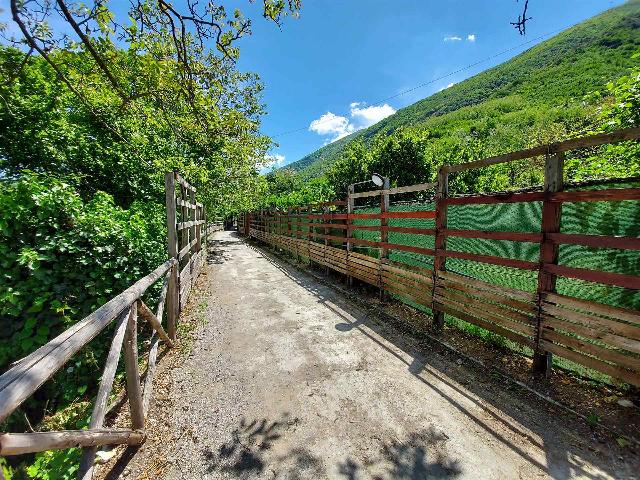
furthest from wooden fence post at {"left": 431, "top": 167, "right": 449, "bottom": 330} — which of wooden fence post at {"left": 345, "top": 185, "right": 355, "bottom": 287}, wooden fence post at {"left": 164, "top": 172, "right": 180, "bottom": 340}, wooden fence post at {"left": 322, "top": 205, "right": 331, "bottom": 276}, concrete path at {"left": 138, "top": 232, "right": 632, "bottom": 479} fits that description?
wooden fence post at {"left": 322, "top": 205, "right": 331, "bottom": 276}

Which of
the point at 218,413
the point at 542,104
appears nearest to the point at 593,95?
the point at 218,413

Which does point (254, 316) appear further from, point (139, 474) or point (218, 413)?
point (139, 474)

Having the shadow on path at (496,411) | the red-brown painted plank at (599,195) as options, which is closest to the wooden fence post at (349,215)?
the shadow on path at (496,411)

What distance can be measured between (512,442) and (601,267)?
5.33 ft

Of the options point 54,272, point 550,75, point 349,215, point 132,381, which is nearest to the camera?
point 132,381

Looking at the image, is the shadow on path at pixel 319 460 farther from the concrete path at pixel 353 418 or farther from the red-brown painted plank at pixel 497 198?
the red-brown painted plank at pixel 497 198

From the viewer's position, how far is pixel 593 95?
12.4 feet

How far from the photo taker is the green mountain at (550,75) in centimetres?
4609

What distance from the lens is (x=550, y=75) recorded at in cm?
5384

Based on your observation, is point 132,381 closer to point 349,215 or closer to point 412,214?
point 412,214

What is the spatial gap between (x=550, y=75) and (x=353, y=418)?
73.8 metres

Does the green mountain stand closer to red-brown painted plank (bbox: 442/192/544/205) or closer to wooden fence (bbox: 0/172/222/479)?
red-brown painted plank (bbox: 442/192/544/205)

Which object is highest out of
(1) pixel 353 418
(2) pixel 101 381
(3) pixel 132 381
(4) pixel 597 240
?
(4) pixel 597 240

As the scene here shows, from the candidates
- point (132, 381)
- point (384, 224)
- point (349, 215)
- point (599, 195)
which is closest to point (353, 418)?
point (132, 381)
